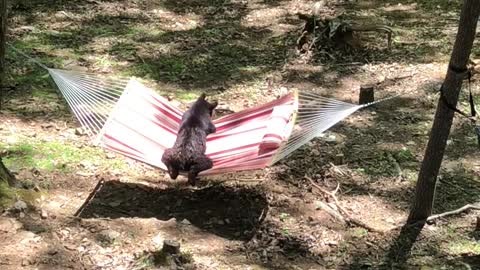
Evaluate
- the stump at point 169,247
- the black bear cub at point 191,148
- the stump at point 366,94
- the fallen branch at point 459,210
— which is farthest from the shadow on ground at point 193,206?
the stump at point 366,94

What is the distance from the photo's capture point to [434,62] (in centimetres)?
Result: 572

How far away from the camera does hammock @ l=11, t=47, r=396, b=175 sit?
11.5ft

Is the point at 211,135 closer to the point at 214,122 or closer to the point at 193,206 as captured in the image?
the point at 214,122

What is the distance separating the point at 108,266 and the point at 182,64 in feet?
9.87

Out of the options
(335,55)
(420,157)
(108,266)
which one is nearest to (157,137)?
(108,266)

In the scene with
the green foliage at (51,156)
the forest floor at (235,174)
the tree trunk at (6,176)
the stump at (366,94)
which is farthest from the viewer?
the stump at (366,94)

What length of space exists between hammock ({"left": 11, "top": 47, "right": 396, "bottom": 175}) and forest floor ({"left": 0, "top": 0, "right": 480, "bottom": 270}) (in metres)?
0.27

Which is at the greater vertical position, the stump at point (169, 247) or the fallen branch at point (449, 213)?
the stump at point (169, 247)

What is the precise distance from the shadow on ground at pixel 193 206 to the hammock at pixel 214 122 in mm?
250

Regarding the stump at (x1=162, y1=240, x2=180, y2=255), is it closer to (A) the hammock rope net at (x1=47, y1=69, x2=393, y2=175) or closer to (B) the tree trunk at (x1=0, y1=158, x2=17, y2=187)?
(A) the hammock rope net at (x1=47, y1=69, x2=393, y2=175)

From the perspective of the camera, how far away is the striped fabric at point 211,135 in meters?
3.50

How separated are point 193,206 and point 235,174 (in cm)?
44

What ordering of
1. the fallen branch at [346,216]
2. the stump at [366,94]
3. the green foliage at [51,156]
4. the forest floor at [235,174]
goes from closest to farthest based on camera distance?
the forest floor at [235,174] → the fallen branch at [346,216] → the green foliage at [51,156] → the stump at [366,94]

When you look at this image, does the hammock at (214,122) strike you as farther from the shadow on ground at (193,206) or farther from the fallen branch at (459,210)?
the fallen branch at (459,210)
